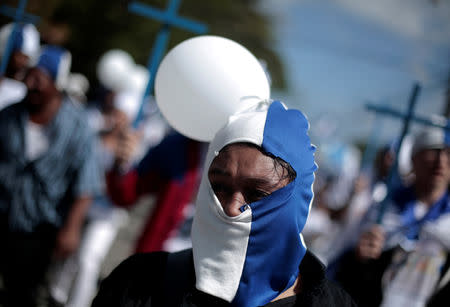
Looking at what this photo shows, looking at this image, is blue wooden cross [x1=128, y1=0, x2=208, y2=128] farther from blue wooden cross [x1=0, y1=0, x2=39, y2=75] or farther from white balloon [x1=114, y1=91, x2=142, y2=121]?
white balloon [x1=114, y1=91, x2=142, y2=121]

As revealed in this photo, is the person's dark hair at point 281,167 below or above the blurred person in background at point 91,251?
above

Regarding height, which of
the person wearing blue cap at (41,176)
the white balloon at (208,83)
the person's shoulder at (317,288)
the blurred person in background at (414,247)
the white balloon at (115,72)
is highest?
the white balloon at (208,83)

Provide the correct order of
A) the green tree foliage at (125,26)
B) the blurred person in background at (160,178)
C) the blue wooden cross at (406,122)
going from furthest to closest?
the green tree foliage at (125,26) < the blurred person in background at (160,178) < the blue wooden cross at (406,122)

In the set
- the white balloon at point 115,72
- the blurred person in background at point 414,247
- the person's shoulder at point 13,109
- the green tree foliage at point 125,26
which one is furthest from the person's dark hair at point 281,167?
the green tree foliage at point 125,26

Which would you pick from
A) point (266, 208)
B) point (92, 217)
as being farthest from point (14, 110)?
point (266, 208)

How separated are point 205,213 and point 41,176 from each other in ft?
6.72

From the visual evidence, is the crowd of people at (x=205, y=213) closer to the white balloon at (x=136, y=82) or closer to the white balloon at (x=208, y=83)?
the white balloon at (x=208, y=83)

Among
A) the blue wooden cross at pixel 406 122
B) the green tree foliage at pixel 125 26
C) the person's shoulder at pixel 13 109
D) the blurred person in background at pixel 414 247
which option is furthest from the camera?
the green tree foliage at pixel 125 26

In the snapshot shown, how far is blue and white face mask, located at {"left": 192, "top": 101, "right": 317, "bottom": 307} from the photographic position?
67.7 inches

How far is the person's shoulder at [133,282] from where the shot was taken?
1.76 metres

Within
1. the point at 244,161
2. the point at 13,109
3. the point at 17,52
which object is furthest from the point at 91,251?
the point at 244,161

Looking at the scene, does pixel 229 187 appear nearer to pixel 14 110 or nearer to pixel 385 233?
pixel 385 233

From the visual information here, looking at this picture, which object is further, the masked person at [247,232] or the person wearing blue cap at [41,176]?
the person wearing blue cap at [41,176]

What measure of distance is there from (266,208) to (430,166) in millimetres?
1631
